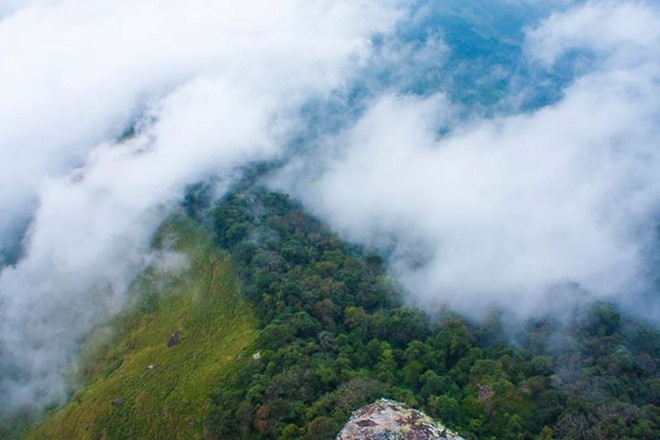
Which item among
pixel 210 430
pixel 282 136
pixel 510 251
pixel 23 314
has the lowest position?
pixel 210 430

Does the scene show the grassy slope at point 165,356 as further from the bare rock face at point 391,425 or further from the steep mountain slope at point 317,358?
the bare rock face at point 391,425

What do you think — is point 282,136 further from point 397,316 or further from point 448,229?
point 397,316

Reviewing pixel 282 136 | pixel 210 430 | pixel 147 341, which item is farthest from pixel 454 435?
pixel 282 136

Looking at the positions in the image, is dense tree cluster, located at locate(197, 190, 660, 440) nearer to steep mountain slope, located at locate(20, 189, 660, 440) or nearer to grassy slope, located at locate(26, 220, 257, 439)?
steep mountain slope, located at locate(20, 189, 660, 440)

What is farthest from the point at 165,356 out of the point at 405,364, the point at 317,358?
the point at 405,364

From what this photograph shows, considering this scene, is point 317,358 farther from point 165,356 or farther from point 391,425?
point 165,356

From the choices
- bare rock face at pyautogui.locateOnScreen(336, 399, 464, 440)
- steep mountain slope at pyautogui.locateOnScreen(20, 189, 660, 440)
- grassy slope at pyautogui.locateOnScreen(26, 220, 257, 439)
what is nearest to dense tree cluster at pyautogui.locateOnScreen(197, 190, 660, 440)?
steep mountain slope at pyautogui.locateOnScreen(20, 189, 660, 440)
